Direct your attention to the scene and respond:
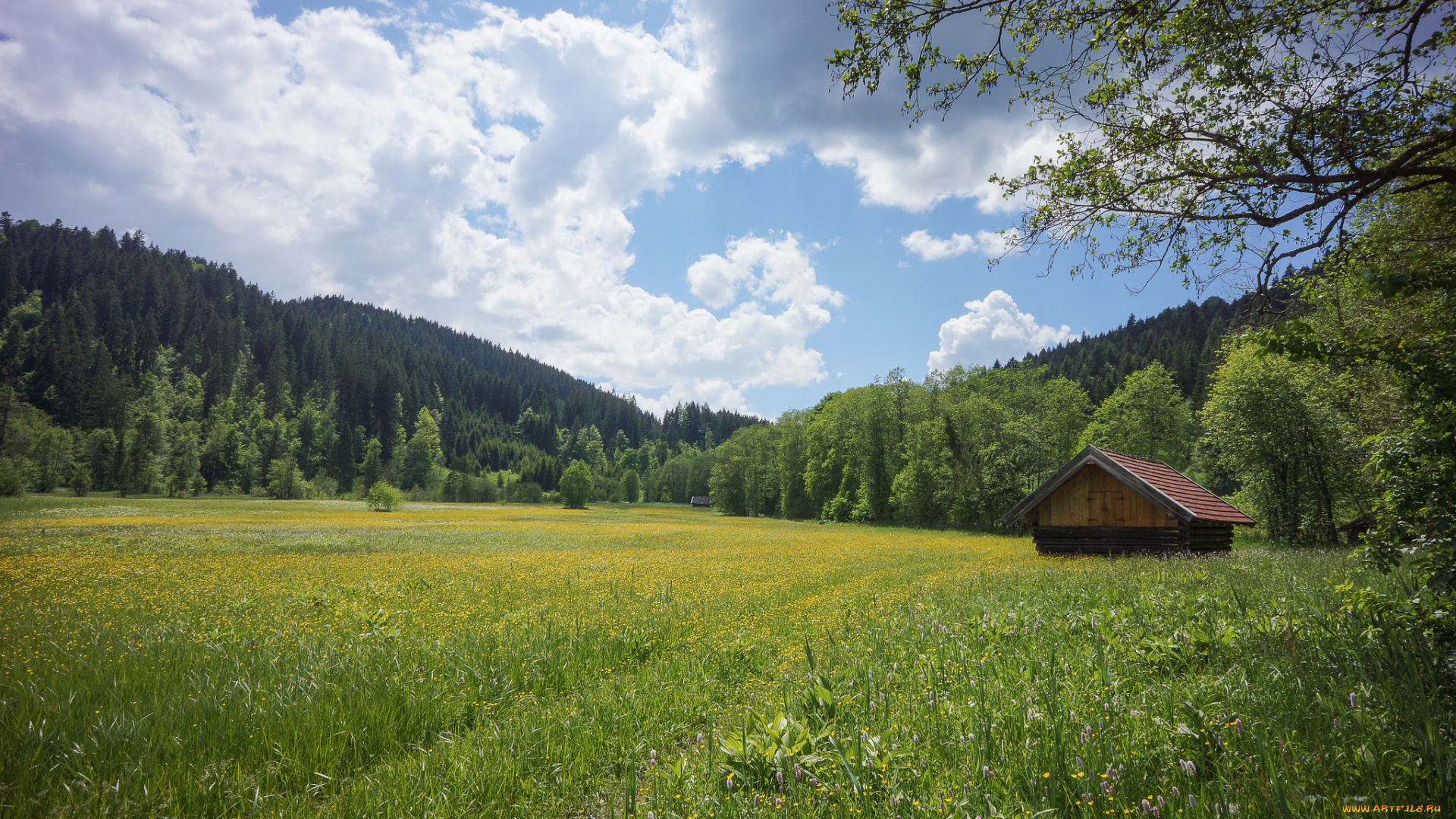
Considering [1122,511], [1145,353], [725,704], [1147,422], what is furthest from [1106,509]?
[1145,353]

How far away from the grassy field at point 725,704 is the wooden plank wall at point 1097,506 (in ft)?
30.3

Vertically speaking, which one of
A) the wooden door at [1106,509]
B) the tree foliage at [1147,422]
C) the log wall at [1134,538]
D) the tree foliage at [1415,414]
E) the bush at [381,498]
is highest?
the tree foliage at [1147,422]

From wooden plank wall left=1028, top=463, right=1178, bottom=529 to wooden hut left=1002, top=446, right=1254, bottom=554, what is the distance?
0.02 meters

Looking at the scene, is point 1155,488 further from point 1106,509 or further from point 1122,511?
point 1106,509

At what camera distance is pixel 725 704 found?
20.2ft

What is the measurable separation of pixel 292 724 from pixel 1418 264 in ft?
39.6

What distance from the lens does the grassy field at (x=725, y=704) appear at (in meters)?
3.20

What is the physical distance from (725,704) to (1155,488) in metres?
19.8

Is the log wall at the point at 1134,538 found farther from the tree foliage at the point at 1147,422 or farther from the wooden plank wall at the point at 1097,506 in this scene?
the tree foliage at the point at 1147,422

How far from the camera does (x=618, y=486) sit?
133500mm

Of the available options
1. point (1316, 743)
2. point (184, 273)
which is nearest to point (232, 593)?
point (1316, 743)

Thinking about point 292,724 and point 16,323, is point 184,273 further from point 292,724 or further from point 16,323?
point 292,724

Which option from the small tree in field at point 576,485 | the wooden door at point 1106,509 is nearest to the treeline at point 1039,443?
the wooden door at point 1106,509

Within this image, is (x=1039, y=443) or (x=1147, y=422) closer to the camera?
(x=1039, y=443)
